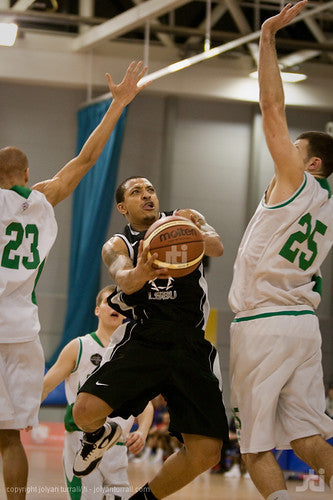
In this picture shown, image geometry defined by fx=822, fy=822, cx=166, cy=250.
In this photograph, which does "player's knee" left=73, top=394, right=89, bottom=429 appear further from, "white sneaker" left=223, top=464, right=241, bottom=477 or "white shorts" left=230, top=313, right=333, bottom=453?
"white sneaker" left=223, top=464, right=241, bottom=477

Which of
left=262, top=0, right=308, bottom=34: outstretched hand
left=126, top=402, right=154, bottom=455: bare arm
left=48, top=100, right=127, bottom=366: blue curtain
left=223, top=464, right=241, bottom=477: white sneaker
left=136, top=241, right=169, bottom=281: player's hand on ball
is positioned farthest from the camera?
left=48, top=100, right=127, bottom=366: blue curtain

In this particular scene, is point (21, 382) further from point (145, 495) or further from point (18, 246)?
point (145, 495)

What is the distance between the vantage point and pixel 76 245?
50.9ft

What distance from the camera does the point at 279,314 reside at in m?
4.73

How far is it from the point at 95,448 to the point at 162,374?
65 centimetres

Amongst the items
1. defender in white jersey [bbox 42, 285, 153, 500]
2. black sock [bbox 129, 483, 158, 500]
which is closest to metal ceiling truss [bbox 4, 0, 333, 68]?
defender in white jersey [bbox 42, 285, 153, 500]

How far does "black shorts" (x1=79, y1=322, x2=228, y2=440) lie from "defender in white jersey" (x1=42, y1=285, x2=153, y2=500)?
2.30ft

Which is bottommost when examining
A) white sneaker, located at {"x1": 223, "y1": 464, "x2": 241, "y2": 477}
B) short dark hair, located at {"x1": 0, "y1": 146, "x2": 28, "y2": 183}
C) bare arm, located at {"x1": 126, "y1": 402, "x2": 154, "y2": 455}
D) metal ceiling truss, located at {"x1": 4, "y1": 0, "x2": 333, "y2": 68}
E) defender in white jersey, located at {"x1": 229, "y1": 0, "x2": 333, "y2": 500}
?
white sneaker, located at {"x1": 223, "y1": 464, "x2": 241, "y2": 477}

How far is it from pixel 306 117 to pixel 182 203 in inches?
129

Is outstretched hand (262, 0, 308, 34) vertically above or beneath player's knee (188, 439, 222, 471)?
above

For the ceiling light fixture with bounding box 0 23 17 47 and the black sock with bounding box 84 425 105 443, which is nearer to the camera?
the black sock with bounding box 84 425 105 443

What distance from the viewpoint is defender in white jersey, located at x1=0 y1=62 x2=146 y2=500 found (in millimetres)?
4820

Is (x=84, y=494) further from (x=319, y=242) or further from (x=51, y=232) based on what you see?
(x=319, y=242)

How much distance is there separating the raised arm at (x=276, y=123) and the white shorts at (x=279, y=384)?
83 cm
